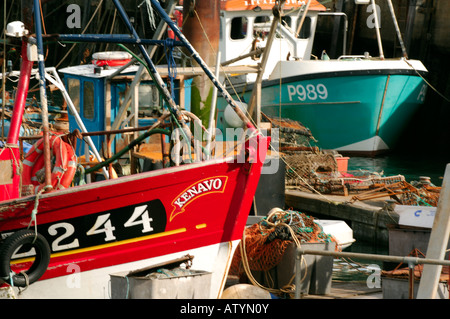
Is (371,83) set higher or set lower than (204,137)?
lower

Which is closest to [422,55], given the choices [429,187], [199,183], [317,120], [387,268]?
[317,120]

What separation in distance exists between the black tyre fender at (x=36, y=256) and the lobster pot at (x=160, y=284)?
2.43 ft

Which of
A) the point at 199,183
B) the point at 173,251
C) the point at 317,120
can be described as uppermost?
the point at 199,183

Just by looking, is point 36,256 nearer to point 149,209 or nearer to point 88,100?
point 149,209

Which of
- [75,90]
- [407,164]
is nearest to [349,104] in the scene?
[407,164]

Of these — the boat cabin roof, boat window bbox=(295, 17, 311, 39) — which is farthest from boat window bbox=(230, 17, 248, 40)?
boat window bbox=(295, 17, 311, 39)

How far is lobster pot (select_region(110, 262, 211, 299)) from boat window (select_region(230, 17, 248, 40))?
1375 cm

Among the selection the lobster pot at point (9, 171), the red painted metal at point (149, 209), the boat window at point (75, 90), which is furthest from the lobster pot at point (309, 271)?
the boat window at point (75, 90)

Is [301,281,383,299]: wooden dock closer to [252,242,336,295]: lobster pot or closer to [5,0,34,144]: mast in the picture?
[252,242,336,295]: lobster pot

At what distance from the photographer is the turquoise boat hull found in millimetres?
19062

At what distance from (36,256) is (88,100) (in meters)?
5.04

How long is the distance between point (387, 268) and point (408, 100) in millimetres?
9910

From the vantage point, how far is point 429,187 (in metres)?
12.4

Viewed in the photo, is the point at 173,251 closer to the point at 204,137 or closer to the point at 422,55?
the point at 204,137
